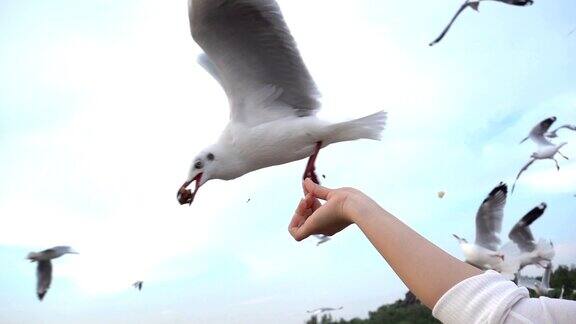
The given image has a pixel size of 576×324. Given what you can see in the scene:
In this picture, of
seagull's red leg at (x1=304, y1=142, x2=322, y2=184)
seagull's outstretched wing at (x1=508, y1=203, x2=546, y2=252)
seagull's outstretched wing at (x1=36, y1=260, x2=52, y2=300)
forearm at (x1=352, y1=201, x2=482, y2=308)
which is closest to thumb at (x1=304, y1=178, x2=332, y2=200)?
forearm at (x1=352, y1=201, x2=482, y2=308)

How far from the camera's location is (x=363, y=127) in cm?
212

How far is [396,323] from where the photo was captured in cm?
818

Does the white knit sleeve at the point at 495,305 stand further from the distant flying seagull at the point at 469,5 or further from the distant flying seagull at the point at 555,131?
the distant flying seagull at the point at 555,131

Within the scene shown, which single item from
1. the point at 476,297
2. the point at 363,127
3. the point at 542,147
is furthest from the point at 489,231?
the point at 476,297

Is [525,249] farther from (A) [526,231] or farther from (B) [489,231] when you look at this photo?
(B) [489,231]

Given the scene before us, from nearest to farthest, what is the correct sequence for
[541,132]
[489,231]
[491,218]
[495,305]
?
[495,305], [491,218], [489,231], [541,132]

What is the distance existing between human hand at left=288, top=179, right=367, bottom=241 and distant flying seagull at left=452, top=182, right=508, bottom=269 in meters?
4.58

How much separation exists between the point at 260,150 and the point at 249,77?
0.27 meters

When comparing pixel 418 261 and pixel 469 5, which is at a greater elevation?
pixel 418 261

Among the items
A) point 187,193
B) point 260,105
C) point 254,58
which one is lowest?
point 187,193

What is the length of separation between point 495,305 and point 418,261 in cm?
5

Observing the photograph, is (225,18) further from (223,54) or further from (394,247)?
(394,247)

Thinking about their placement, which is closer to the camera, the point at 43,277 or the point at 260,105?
the point at 260,105

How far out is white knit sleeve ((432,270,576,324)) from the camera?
0.38 meters
